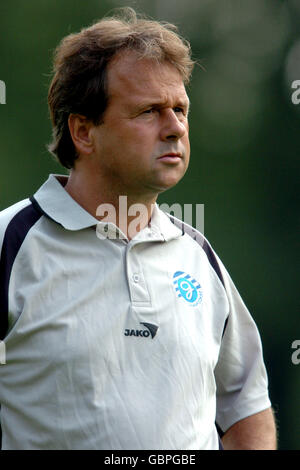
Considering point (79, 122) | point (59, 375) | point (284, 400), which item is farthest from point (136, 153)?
point (284, 400)

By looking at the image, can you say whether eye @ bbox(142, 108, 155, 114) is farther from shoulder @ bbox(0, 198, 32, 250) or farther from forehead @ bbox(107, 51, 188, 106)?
shoulder @ bbox(0, 198, 32, 250)

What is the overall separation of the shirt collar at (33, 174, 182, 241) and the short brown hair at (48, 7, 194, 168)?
0.52 feet

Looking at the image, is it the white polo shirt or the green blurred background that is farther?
the green blurred background

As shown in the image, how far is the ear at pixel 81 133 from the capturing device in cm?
259

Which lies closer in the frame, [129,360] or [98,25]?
[129,360]

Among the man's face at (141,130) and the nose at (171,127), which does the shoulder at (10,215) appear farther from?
the nose at (171,127)

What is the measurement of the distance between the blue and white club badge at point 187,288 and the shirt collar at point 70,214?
123mm

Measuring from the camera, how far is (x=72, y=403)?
7.42ft

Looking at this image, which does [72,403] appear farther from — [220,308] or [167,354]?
[220,308]

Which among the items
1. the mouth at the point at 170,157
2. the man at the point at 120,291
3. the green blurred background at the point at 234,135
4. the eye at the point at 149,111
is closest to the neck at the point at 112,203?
the man at the point at 120,291

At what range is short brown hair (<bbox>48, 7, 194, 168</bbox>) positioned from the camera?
2.55m

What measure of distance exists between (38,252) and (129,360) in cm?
38

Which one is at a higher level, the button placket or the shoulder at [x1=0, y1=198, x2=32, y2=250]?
the shoulder at [x1=0, y1=198, x2=32, y2=250]

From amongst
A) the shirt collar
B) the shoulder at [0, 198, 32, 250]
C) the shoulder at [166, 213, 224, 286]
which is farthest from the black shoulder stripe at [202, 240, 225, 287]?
the shoulder at [0, 198, 32, 250]
